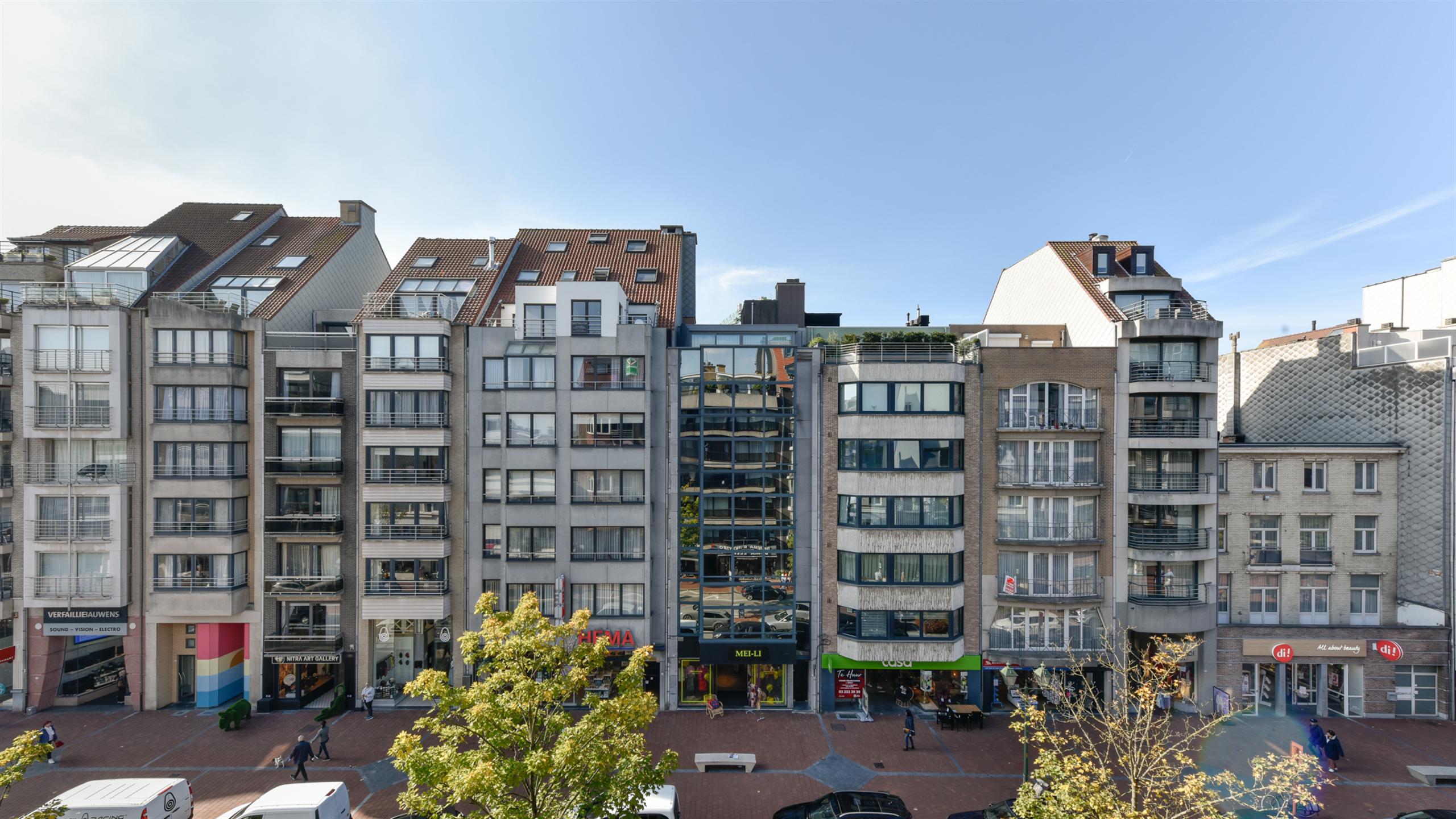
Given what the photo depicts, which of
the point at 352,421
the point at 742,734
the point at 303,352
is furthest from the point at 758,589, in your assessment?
the point at 303,352

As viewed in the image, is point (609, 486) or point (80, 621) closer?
point (80, 621)

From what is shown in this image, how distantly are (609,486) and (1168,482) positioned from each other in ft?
89.9

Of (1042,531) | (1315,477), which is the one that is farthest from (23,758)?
(1315,477)

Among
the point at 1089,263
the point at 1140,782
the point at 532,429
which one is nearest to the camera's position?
the point at 1140,782

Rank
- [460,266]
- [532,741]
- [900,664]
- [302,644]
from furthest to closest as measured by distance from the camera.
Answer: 1. [460,266]
2. [302,644]
3. [900,664]
4. [532,741]

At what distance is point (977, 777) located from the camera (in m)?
25.8

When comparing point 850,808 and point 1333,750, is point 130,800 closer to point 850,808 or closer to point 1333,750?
point 850,808

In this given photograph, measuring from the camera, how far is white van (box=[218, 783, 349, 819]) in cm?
2052

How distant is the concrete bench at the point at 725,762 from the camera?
2598 centimetres

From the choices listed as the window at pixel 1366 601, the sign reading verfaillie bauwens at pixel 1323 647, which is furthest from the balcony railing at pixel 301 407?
the window at pixel 1366 601

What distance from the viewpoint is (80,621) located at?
104 feet

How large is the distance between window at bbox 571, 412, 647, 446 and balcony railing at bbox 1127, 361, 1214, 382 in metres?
24.3

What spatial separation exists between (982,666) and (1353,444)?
69.6 ft

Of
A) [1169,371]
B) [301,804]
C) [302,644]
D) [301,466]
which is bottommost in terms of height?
[301,804]
